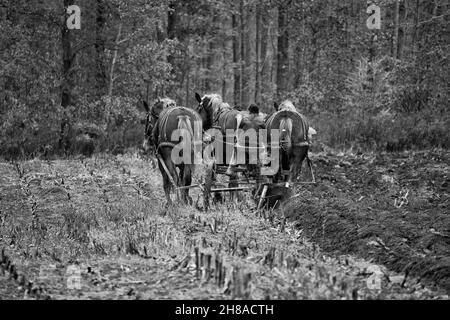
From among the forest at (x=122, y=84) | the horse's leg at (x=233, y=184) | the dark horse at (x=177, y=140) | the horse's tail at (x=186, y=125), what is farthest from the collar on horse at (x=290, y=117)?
the forest at (x=122, y=84)

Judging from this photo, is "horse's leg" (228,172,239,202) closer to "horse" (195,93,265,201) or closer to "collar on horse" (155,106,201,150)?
"horse" (195,93,265,201)

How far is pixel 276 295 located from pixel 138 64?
15.5 m

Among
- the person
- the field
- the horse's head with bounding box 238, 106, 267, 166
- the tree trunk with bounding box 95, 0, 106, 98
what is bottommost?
the field

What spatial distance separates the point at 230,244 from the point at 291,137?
4.26 m

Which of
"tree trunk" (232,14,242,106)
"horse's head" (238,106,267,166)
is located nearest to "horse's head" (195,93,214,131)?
"horse's head" (238,106,267,166)

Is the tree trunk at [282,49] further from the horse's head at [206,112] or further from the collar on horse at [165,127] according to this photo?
the collar on horse at [165,127]

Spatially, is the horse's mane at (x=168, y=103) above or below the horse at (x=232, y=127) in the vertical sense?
above

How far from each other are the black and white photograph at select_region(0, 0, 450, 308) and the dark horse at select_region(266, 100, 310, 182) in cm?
3

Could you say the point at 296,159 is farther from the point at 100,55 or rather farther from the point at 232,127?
the point at 100,55

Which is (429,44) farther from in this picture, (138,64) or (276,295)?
(276,295)

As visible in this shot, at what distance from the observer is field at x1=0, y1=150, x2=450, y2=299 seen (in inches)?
257

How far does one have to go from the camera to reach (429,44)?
74.3 feet

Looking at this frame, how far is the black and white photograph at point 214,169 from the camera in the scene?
6891 millimetres

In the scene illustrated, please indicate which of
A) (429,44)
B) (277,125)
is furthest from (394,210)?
(429,44)
